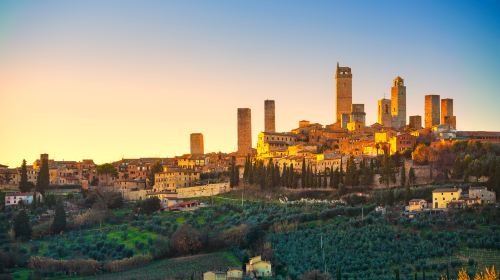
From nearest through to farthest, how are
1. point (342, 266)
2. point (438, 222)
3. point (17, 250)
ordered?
point (342, 266) < point (438, 222) < point (17, 250)

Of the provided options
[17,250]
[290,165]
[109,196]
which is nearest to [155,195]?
[109,196]

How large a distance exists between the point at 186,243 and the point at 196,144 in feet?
114

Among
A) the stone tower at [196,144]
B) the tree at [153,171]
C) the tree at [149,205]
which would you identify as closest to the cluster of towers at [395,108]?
the stone tower at [196,144]

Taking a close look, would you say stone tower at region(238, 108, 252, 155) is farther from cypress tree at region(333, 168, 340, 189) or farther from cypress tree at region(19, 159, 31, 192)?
cypress tree at region(333, 168, 340, 189)

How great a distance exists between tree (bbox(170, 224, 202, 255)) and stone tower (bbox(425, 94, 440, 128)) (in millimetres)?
31373

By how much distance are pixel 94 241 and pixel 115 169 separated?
63.3 feet

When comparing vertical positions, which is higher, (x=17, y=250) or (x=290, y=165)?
(x=290, y=165)

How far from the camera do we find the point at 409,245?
4316 cm

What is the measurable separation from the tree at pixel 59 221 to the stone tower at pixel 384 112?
32631mm

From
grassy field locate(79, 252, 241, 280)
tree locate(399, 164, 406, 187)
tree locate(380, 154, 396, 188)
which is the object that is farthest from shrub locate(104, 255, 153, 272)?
tree locate(399, 164, 406, 187)

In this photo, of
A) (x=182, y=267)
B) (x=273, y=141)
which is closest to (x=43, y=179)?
(x=273, y=141)

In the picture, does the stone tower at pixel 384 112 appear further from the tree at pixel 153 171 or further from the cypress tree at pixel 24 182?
the cypress tree at pixel 24 182

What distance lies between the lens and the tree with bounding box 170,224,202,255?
4900 cm

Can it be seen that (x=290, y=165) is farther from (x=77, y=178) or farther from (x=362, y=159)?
(x=77, y=178)
